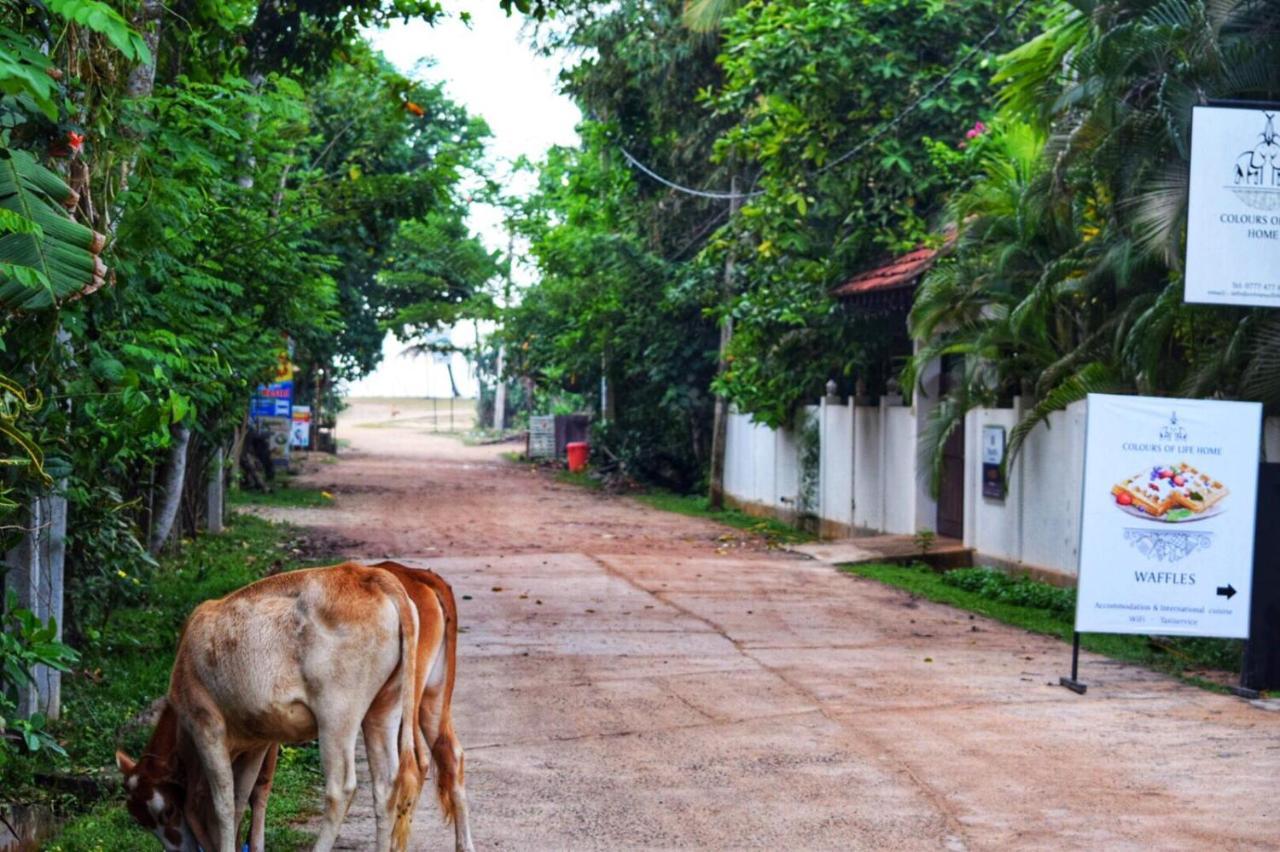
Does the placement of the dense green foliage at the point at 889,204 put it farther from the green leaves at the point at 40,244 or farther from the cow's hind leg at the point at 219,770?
the green leaves at the point at 40,244

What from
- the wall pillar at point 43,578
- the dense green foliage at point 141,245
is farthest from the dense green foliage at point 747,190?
the wall pillar at point 43,578

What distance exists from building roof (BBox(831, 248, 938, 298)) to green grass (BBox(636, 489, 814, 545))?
3666 mm

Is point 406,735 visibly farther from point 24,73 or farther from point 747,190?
point 747,190

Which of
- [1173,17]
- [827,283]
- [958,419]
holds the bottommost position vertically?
[958,419]

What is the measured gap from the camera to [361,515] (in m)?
25.2

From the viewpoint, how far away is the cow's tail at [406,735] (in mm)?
5980

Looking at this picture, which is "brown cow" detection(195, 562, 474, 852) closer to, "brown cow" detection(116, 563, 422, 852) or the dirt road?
"brown cow" detection(116, 563, 422, 852)

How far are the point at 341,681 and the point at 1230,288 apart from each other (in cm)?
678

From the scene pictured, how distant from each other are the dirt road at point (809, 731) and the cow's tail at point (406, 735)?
78 cm

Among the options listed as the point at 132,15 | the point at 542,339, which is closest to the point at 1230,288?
the point at 132,15

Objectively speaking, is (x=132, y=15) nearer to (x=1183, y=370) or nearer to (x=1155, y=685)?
(x=1155, y=685)

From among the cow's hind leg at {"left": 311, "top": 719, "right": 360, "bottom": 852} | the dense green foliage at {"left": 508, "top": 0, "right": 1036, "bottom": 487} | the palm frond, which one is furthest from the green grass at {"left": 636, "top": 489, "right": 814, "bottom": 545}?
the cow's hind leg at {"left": 311, "top": 719, "right": 360, "bottom": 852}

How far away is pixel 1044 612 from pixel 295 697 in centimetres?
1061

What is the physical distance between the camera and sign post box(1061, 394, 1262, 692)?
1069 centimetres
